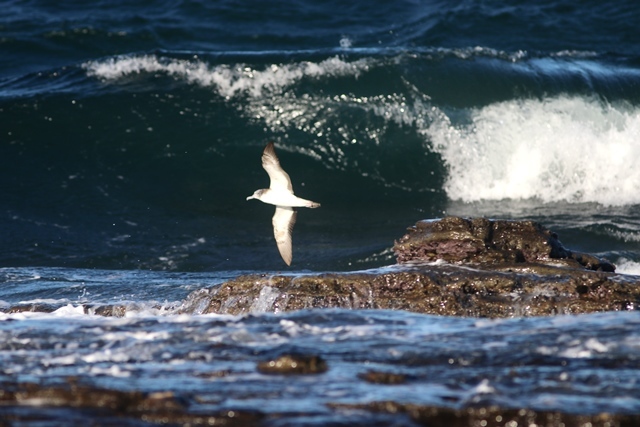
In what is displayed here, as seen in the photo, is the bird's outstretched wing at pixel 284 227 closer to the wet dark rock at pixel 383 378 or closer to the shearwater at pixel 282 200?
the shearwater at pixel 282 200

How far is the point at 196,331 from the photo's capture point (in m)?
6.76

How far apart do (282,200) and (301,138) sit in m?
7.12

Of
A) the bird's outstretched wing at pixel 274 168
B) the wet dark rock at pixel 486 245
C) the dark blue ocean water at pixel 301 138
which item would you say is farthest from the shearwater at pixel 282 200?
the wet dark rock at pixel 486 245

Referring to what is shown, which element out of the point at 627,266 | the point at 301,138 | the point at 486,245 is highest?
the point at 301,138

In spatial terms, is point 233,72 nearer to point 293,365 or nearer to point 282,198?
point 282,198

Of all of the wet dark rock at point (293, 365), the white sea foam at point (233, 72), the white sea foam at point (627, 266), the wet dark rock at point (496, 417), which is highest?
the white sea foam at point (233, 72)

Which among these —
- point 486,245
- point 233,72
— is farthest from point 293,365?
point 233,72

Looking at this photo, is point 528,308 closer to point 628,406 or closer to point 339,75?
point 628,406

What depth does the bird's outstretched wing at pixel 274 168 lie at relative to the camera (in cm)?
1082

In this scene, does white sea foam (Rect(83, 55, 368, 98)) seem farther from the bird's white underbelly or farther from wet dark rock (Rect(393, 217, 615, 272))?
wet dark rock (Rect(393, 217, 615, 272))

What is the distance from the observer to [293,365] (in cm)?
582

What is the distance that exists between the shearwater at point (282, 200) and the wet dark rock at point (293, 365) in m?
5.20

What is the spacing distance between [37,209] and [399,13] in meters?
10.9

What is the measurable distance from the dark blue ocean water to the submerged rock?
4821 mm
